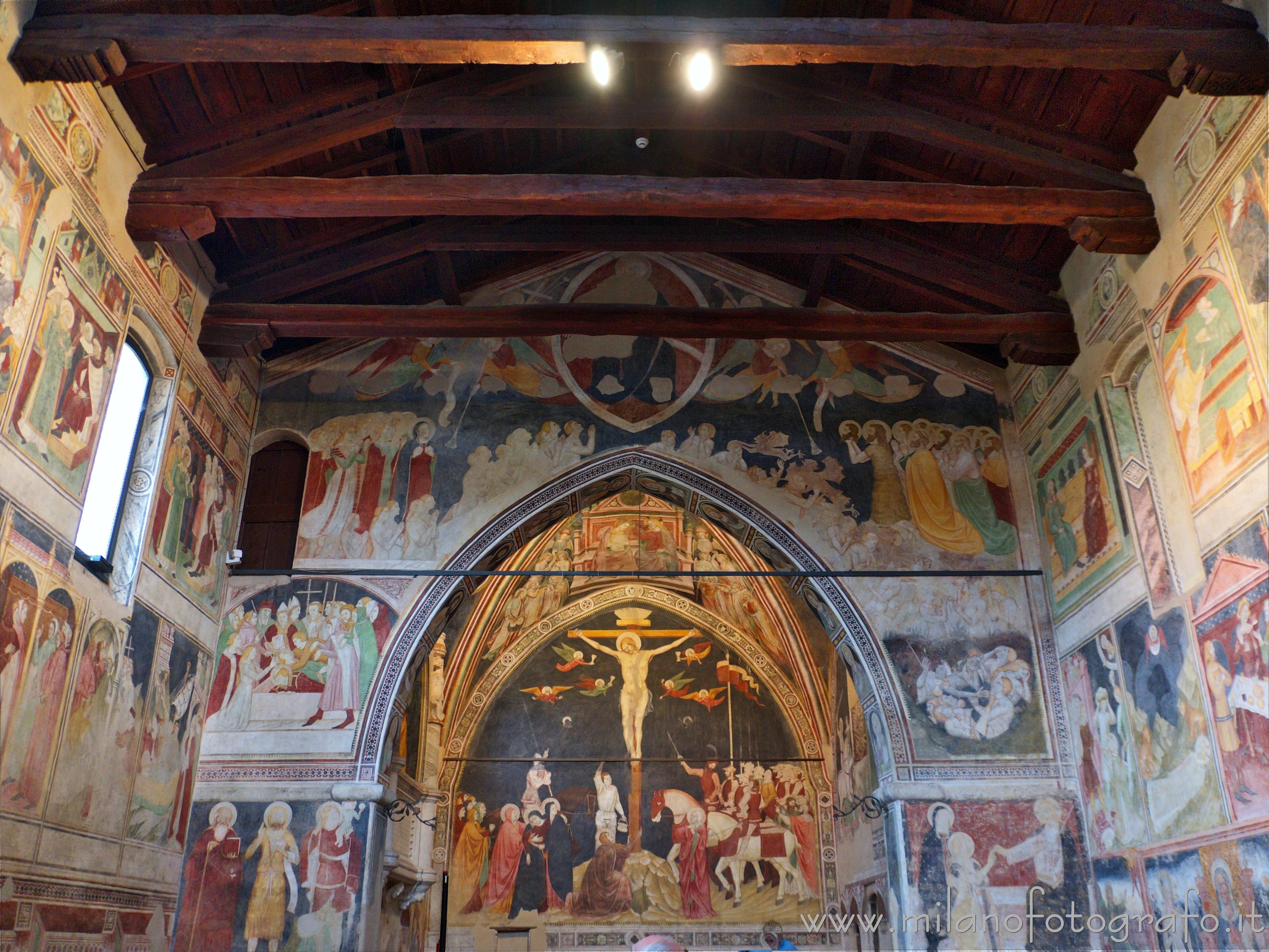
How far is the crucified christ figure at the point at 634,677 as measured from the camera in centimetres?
1839

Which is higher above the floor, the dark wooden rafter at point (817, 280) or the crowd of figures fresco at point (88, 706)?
the dark wooden rafter at point (817, 280)

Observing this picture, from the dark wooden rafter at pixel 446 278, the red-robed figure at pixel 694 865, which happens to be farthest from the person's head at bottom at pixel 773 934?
A: the dark wooden rafter at pixel 446 278

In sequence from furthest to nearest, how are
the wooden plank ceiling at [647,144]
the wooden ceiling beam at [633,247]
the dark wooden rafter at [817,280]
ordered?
the dark wooden rafter at [817,280], the wooden ceiling beam at [633,247], the wooden plank ceiling at [647,144]

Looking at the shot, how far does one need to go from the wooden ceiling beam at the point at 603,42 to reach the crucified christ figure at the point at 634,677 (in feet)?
42.1

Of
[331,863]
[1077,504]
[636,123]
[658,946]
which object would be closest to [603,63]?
[636,123]

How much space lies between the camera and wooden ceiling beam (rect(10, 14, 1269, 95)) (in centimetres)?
776

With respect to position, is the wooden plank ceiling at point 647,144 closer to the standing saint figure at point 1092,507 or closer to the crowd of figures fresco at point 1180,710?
the standing saint figure at point 1092,507

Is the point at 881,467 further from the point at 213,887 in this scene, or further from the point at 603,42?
the point at 213,887

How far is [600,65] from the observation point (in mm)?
7719

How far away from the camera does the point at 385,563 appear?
1209 cm

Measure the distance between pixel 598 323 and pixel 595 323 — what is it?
40mm

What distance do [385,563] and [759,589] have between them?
26.1 feet

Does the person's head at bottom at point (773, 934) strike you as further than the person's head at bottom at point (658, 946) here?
Yes

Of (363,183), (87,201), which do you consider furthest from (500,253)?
(87,201)
